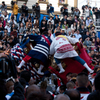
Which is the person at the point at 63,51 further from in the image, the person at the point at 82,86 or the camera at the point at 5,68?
the camera at the point at 5,68

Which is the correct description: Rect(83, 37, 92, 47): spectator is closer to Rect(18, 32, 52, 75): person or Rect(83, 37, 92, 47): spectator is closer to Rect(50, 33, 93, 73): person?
Rect(18, 32, 52, 75): person

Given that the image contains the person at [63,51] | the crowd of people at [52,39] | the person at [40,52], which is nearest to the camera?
the crowd of people at [52,39]

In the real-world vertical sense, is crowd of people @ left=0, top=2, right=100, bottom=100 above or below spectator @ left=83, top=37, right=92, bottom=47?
above

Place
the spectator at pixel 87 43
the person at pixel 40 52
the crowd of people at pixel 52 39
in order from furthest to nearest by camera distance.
A: 1. the spectator at pixel 87 43
2. the person at pixel 40 52
3. the crowd of people at pixel 52 39

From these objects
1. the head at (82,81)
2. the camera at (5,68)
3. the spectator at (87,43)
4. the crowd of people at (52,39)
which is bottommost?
the spectator at (87,43)

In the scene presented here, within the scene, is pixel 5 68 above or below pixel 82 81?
above

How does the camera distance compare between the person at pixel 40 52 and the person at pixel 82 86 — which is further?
the person at pixel 40 52

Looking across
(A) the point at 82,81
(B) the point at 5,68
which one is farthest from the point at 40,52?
(B) the point at 5,68

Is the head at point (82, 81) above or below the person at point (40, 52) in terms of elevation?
above

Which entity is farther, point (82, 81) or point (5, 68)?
point (82, 81)

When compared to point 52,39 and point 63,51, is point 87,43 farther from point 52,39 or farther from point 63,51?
point 63,51

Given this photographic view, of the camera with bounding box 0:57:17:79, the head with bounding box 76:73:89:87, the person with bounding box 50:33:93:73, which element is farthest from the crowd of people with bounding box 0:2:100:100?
the person with bounding box 50:33:93:73

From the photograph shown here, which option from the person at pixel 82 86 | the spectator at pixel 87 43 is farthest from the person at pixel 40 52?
the spectator at pixel 87 43

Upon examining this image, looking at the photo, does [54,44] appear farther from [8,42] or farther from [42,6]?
[42,6]
